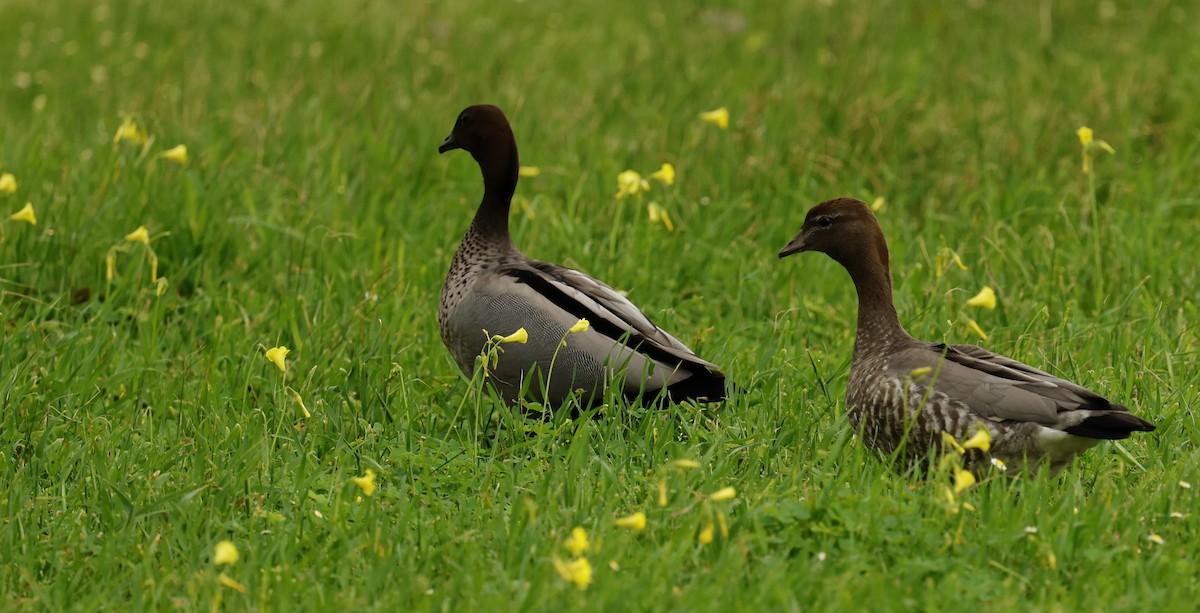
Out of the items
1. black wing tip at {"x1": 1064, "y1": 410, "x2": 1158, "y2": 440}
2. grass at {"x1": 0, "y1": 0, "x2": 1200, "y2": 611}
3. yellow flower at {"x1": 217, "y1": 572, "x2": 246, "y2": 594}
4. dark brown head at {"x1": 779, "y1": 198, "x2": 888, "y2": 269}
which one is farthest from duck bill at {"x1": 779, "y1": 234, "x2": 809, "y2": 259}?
yellow flower at {"x1": 217, "y1": 572, "x2": 246, "y2": 594}

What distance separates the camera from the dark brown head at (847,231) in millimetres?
4684

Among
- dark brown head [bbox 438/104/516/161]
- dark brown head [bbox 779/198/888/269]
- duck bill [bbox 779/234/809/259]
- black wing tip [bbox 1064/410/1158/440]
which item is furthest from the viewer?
dark brown head [bbox 438/104/516/161]

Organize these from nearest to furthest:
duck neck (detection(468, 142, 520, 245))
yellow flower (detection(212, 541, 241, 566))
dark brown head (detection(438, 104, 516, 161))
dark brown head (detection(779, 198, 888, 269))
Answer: yellow flower (detection(212, 541, 241, 566)), dark brown head (detection(779, 198, 888, 269)), duck neck (detection(468, 142, 520, 245)), dark brown head (detection(438, 104, 516, 161))

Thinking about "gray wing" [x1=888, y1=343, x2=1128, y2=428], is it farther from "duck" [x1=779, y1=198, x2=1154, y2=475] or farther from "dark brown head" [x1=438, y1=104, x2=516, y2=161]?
"dark brown head" [x1=438, y1=104, x2=516, y2=161]

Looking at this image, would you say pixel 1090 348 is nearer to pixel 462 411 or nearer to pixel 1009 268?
pixel 1009 268

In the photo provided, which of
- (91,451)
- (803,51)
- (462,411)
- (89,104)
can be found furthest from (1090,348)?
(89,104)

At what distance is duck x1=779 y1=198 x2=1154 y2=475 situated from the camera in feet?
12.9

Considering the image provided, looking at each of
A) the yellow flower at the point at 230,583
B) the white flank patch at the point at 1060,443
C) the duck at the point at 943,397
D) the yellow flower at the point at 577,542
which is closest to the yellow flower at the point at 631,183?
the duck at the point at 943,397

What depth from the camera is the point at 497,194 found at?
5496 mm

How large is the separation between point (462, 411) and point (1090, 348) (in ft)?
7.41

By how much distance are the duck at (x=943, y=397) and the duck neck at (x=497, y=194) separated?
52.0 inches

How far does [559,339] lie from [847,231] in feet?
3.30

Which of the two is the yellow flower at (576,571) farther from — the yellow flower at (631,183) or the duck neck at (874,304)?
the yellow flower at (631,183)

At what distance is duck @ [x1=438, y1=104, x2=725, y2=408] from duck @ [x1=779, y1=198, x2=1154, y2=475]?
0.56m
